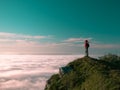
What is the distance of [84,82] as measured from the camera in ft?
172

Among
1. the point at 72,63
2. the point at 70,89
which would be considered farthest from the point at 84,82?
the point at 72,63

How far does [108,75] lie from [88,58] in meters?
15.5

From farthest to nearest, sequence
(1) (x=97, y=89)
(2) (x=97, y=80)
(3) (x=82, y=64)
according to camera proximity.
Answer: (3) (x=82, y=64) < (2) (x=97, y=80) < (1) (x=97, y=89)

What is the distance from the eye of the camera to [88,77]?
176 ft

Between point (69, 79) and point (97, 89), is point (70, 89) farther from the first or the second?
point (97, 89)

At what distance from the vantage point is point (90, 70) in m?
55.6

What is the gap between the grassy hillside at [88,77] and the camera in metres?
45.6

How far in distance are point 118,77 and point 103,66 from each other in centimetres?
1023

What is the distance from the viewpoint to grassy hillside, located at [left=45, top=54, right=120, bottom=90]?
45.6 meters

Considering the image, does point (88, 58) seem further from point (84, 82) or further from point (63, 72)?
point (84, 82)

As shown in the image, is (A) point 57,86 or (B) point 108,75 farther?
(A) point 57,86

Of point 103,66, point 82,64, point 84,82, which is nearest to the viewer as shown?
point 84,82

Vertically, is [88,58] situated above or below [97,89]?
above

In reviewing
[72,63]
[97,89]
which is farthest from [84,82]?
[72,63]
